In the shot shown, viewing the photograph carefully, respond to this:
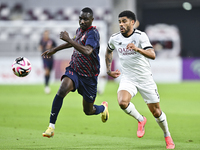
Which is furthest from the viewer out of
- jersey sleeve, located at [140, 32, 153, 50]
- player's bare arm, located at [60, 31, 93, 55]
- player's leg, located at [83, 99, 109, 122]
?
player's leg, located at [83, 99, 109, 122]

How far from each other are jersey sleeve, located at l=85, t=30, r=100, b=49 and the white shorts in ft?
2.70

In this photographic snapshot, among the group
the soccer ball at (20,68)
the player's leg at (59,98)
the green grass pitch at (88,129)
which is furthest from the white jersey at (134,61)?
the soccer ball at (20,68)

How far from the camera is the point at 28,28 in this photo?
80.5 feet

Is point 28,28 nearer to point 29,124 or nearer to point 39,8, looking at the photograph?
point 39,8

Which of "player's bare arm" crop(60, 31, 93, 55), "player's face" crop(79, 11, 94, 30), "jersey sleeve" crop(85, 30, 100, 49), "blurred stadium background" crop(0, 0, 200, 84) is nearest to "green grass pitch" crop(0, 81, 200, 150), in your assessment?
"player's bare arm" crop(60, 31, 93, 55)

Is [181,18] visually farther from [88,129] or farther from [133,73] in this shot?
[133,73]

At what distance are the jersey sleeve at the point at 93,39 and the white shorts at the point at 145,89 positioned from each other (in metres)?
0.82

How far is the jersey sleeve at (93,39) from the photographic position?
641 cm

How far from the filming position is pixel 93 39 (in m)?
6.51

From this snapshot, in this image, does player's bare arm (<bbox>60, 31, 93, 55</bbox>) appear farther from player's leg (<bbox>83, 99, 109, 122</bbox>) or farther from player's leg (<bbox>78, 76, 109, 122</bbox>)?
player's leg (<bbox>83, 99, 109, 122</bbox>)

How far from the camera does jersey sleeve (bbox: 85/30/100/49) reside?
641 cm

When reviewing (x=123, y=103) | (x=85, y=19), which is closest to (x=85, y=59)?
(x=85, y=19)

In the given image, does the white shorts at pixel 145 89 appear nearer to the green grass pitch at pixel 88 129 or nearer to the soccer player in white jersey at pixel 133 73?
the soccer player in white jersey at pixel 133 73

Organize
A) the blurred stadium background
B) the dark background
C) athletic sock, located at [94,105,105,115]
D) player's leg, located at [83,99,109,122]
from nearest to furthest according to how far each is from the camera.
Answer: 1. player's leg, located at [83,99,109,122]
2. athletic sock, located at [94,105,105,115]
3. the blurred stadium background
4. the dark background
